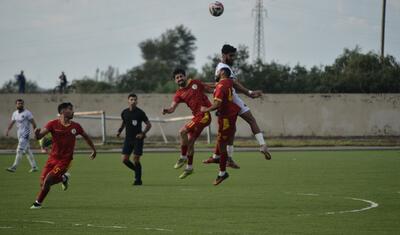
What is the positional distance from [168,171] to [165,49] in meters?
152

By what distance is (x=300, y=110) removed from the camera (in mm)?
66812

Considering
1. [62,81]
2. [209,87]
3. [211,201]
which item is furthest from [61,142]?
[62,81]

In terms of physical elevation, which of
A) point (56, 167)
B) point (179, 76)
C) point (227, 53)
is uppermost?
point (227, 53)

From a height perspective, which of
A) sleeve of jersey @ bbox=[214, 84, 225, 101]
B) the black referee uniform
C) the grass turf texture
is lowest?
the grass turf texture

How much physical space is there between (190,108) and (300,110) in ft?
142

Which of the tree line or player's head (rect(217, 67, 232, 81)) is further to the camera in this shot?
the tree line

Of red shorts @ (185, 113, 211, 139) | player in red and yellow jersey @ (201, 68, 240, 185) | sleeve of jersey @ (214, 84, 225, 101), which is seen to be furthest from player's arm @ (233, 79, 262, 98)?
red shorts @ (185, 113, 211, 139)

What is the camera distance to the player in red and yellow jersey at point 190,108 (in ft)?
78.7

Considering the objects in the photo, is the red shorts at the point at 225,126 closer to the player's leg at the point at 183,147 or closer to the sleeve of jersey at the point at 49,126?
the player's leg at the point at 183,147

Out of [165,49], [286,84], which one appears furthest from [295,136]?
[165,49]

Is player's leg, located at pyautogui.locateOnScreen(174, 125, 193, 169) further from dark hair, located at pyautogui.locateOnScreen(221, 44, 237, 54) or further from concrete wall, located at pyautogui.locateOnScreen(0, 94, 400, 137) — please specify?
concrete wall, located at pyautogui.locateOnScreen(0, 94, 400, 137)

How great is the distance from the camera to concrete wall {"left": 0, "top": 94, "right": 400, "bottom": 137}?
217 feet

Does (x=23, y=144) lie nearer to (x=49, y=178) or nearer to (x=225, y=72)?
(x=49, y=178)

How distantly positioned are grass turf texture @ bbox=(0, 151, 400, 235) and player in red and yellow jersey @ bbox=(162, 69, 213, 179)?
972 millimetres
